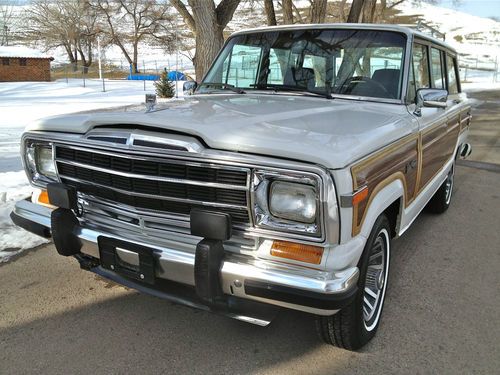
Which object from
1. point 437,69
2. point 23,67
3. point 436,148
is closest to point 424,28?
point 437,69

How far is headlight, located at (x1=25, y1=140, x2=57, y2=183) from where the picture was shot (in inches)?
120

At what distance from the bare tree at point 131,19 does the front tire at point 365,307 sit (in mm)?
58113

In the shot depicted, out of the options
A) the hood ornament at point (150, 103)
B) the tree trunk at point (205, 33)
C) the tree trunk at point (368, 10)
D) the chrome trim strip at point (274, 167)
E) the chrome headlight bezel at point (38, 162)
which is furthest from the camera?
the tree trunk at point (368, 10)

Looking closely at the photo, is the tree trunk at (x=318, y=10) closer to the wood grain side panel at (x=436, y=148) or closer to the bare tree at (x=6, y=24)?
the wood grain side panel at (x=436, y=148)

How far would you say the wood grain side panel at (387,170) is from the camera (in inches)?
90.6

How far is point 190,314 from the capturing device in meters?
3.15

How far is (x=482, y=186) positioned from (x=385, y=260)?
4654mm

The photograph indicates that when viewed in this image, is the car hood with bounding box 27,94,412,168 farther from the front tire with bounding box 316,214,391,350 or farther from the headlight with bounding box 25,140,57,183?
the front tire with bounding box 316,214,391,350

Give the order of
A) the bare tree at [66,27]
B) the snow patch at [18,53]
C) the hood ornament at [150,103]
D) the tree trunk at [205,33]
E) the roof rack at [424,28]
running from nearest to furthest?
1. the hood ornament at [150,103]
2. the roof rack at [424,28]
3. the tree trunk at [205,33]
4. the snow patch at [18,53]
5. the bare tree at [66,27]

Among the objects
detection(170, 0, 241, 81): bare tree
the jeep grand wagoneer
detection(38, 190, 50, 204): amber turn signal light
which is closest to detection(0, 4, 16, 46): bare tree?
detection(170, 0, 241, 81): bare tree

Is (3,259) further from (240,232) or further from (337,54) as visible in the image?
(337,54)

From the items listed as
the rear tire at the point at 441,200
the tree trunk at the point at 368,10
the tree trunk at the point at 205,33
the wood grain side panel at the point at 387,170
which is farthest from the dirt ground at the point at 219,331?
the tree trunk at the point at 368,10

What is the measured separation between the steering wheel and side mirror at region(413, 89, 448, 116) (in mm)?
211

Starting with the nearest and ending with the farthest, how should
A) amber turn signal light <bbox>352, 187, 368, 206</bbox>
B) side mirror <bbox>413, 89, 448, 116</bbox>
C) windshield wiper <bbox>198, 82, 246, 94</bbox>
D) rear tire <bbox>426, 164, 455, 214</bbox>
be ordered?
amber turn signal light <bbox>352, 187, 368, 206</bbox> < side mirror <bbox>413, 89, 448, 116</bbox> < windshield wiper <bbox>198, 82, 246, 94</bbox> < rear tire <bbox>426, 164, 455, 214</bbox>
